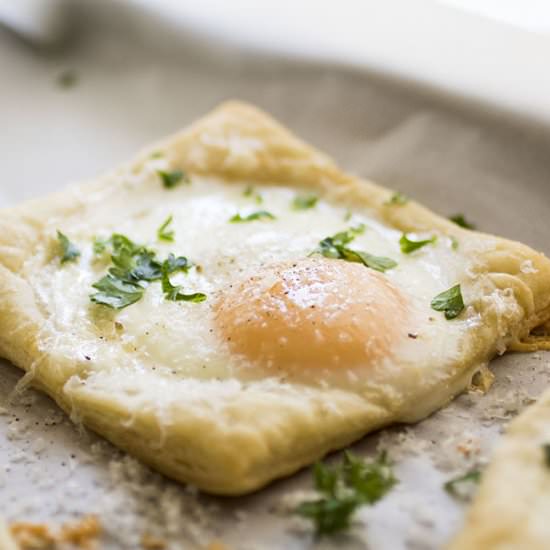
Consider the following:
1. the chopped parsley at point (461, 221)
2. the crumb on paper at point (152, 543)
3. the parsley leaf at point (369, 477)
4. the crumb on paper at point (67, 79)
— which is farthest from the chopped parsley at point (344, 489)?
the crumb on paper at point (67, 79)

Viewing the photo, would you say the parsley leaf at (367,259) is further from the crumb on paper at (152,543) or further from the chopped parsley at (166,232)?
the crumb on paper at (152,543)

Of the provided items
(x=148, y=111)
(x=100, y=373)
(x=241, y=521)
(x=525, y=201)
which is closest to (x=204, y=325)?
(x=100, y=373)

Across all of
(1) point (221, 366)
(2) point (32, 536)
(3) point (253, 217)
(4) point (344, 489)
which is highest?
(3) point (253, 217)

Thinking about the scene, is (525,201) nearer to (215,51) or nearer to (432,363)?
(432,363)

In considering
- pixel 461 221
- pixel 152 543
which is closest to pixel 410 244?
pixel 461 221

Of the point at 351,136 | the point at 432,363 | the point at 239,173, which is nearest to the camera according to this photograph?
the point at 432,363

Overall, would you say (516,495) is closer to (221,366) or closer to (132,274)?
(221,366)
